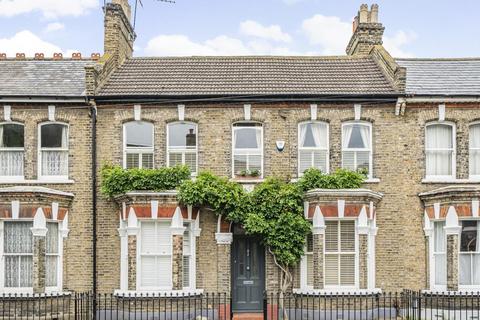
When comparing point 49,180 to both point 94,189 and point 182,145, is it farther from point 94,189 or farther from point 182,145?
point 182,145

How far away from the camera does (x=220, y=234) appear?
21.1 metres

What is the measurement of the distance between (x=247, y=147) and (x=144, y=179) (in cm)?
349

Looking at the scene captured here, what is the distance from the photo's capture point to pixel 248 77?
23.4 metres

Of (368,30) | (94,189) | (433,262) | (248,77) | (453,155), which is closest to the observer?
(433,262)

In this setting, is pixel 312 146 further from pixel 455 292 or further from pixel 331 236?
pixel 455 292

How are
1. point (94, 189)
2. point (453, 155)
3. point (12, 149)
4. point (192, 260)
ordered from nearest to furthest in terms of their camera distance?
point (192, 260)
point (94, 189)
point (12, 149)
point (453, 155)

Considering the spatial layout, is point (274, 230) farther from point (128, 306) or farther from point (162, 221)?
point (128, 306)

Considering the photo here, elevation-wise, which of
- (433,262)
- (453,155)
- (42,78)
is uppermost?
(42,78)

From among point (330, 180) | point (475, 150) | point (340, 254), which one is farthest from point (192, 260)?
point (475, 150)

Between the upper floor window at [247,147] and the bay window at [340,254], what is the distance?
295 cm

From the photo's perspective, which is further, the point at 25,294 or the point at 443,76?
the point at 443,76

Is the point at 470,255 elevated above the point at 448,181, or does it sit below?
below

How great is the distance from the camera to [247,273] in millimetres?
21719

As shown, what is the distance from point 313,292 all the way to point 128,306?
18.3 ft
